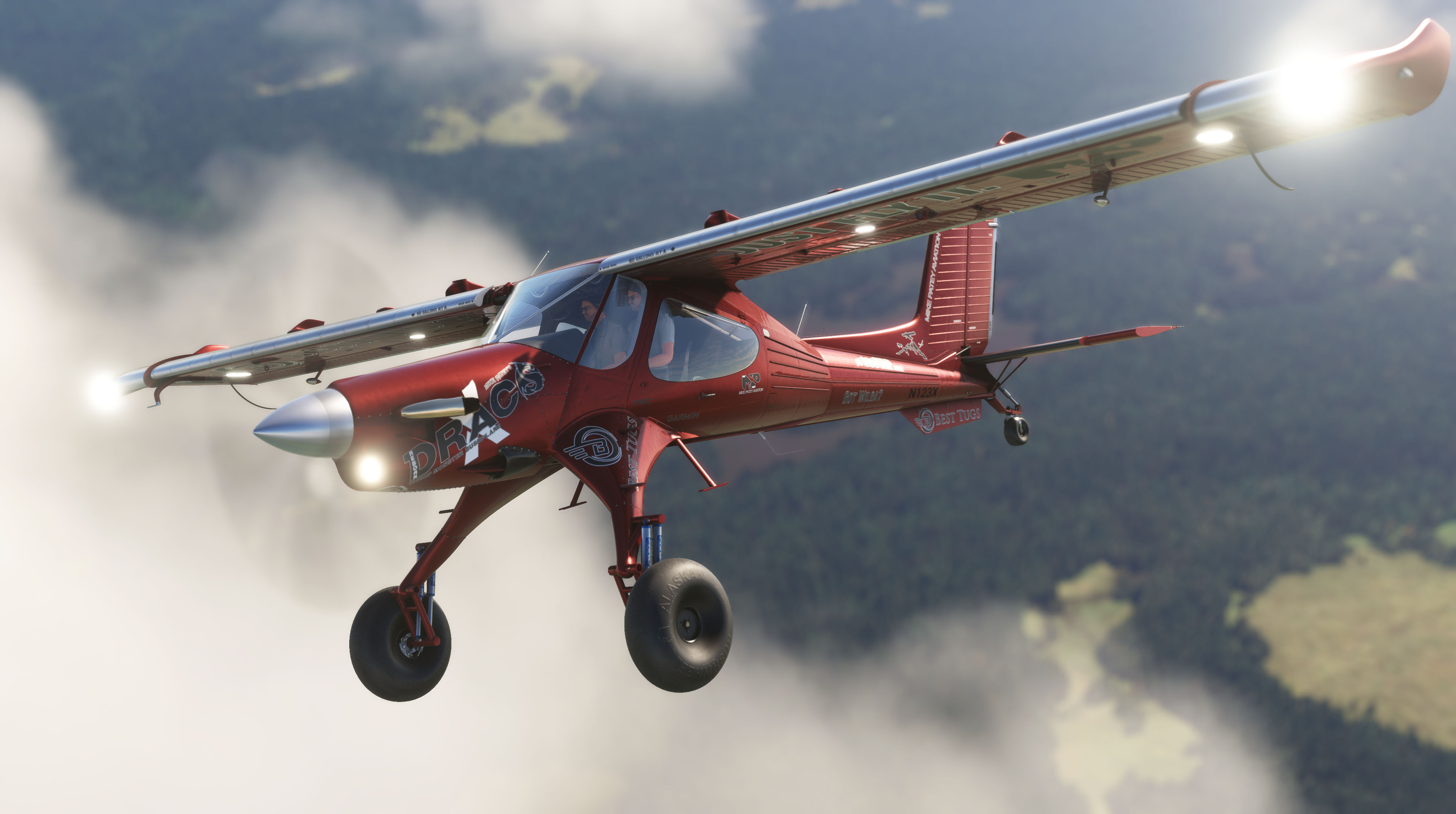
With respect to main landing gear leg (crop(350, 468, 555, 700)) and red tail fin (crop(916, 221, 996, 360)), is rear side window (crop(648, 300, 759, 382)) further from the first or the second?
red tail fin (crop(916, 221, 996, 360))

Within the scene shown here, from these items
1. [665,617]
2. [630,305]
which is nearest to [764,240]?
[630,305]

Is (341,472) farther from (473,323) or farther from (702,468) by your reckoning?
(473,323)

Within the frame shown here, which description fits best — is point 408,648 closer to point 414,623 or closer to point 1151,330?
point 414,623

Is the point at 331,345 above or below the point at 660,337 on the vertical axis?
above

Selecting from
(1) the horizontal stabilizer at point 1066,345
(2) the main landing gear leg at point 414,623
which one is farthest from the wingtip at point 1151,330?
(2) the main landing gear leg at point 414,623

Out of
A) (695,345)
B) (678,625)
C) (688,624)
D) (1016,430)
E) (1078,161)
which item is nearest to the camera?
(1078,161)

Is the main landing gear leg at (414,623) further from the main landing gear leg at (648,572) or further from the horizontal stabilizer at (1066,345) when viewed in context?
the horizontal stabilizer at (1066,345)

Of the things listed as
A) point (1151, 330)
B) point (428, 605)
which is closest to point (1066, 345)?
point (1151, 330)
